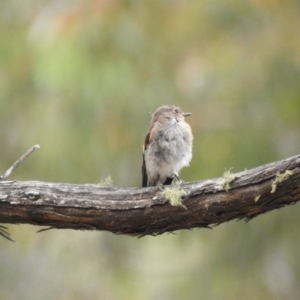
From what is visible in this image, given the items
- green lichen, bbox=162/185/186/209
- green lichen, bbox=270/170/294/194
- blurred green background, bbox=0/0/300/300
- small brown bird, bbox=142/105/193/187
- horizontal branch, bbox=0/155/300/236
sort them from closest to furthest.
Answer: green lichen, bbox=270/170/294/194
horizontal branch, bbox=0/155/300/236
green lichen, bbox=162/185/186/209
small brown bird, bbox=142/105/193/187
blurred green background, bbox=0/0/300/300

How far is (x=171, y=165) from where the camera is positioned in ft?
20.7

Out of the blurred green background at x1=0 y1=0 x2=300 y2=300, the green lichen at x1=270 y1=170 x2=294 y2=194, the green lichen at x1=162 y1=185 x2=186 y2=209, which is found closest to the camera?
the green lichen at x1=270 y1=170 x2=294 y2=194

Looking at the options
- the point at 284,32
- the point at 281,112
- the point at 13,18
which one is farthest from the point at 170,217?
the point at 13,18

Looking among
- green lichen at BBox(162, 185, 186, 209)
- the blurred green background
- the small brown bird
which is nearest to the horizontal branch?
green lichen at BBox(162, 185, 186, 209)

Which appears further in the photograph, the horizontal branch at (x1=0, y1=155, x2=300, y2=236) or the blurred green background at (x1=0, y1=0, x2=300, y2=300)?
the blurred green background at (x1=0, y1=0, x2=300, y2=300)

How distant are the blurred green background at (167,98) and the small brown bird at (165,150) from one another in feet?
9.48

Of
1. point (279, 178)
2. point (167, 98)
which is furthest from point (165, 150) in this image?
point (167, 98)

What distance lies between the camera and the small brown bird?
631 cm

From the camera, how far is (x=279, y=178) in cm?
442

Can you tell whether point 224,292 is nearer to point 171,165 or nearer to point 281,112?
point 281,112

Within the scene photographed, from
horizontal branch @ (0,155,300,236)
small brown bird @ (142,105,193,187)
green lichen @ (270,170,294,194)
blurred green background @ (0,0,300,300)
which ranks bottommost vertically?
horizontal branch @ (0,155,300,236)

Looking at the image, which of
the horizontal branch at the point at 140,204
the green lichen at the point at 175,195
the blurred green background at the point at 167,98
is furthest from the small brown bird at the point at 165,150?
the blurred green background at the point at 167,98

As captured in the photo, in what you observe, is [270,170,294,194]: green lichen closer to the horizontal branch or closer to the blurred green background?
the horizontal branch

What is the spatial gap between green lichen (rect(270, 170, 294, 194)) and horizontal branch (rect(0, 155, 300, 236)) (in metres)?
0.03
